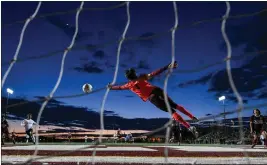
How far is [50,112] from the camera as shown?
118 ft

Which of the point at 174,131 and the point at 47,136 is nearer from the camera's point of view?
the point at 174,131

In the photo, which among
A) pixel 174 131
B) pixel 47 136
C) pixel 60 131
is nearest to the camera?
pixel 174 131

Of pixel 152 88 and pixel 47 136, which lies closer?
pixel 152 88

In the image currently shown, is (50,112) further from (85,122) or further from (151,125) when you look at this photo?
(151,125)

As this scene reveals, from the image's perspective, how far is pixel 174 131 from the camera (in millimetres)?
12344

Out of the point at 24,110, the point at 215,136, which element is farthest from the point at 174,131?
the point at 24,110

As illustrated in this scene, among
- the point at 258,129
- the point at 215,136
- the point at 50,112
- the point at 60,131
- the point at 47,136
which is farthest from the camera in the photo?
the point at 50,112

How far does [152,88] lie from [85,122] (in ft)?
78.5

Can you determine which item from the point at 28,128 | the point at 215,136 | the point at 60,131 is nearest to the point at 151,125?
the point at 60,131

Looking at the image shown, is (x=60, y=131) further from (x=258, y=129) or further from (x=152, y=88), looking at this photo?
(x=152, y=88)

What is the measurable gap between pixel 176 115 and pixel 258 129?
19.1 feet

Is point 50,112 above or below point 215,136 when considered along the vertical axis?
above

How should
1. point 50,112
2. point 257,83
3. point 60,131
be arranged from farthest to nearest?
point 50,112 → point 257,83 → point 60,131

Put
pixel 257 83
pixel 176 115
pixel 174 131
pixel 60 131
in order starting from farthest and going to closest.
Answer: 1. pixel 257 83
2. pixel 60 131
3. pixel 174 131
4. pixel 176 115
